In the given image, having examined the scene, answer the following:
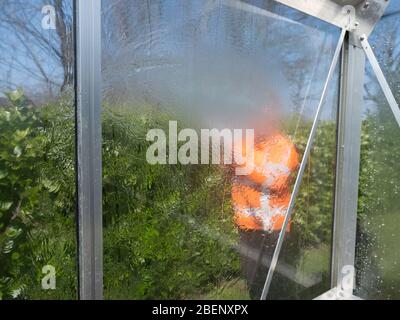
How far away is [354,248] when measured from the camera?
1.40 meters

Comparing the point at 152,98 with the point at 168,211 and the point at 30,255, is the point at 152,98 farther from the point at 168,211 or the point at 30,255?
the point at 30,255

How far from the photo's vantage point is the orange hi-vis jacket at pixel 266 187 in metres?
1.14

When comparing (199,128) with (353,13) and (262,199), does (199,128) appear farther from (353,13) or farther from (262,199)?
(353,13)

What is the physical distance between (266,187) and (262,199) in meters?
0.06

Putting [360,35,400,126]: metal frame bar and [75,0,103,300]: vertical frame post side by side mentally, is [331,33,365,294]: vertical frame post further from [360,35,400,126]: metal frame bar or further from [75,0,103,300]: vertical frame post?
[75,0,103,300]: vertical frame post

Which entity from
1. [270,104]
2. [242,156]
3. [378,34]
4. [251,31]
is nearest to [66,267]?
[242,156]

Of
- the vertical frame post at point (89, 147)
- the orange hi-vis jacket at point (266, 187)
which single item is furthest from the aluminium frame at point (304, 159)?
the orange hi-vis jacket at point (266, 187)

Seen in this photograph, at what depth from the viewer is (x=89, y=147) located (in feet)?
2.85

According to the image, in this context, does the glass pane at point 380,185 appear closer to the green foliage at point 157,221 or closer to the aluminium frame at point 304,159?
the aluminium frame at point 304,159

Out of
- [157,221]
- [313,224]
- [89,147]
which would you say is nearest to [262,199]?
[313,224]

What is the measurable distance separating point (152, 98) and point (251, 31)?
0.51 m

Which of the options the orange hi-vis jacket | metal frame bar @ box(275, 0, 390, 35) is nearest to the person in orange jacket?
the orange hi-vis jacket

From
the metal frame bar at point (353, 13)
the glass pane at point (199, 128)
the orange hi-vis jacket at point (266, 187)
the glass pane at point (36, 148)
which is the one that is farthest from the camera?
the metal frame bar at point (353, 13)

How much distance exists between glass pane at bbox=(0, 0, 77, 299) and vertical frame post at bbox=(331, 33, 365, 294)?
4.01 feet
